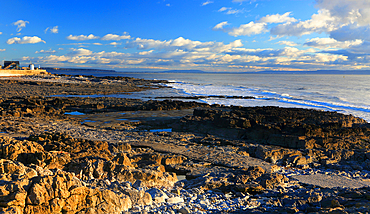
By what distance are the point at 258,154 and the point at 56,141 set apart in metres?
7.57

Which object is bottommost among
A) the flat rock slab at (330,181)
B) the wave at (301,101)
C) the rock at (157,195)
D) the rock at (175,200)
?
the flat rock slab at (330,181)

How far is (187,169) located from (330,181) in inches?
174

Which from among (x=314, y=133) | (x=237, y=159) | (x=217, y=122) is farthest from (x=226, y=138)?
(x=314, y=133)

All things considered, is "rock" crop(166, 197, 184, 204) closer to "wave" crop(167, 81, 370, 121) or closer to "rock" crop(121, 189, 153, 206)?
"rock" crop(121, 189, 153, 206)

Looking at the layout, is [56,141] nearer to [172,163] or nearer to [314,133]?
[172,163]

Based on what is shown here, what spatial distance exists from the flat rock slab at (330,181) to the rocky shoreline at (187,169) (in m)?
0.03

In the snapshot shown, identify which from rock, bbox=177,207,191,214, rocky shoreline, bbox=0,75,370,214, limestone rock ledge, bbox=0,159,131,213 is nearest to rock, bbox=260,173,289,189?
rocky shoreline, bbox=0,75,370,214

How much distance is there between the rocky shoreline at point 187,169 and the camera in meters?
5.10

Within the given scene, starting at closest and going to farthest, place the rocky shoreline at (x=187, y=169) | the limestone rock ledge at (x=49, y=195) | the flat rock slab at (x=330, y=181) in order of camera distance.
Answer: the limestone rock ledge at (x=49, y=195) → the rocky shoreline at (x=187, y=169) → the flat rock slab at (x=330, y=181)

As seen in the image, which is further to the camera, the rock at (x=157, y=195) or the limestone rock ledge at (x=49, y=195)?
the rock at (x=157, y=195)

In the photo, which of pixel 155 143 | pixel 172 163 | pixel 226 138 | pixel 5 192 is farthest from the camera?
pixel 226 138

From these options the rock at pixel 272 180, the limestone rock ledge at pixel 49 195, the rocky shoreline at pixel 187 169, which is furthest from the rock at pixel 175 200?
the rock at pixel 272 180

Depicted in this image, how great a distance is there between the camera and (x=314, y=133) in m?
13.3

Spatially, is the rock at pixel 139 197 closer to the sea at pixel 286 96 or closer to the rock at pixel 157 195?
the rock at pixel 157 195
